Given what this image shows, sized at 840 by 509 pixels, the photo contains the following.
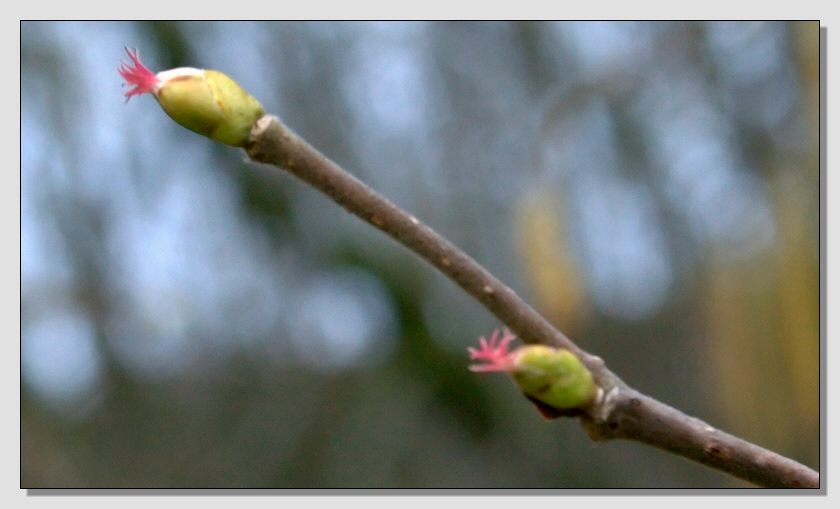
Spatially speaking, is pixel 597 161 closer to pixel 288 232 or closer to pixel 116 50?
pixel 288 232

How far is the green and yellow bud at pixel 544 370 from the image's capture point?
559 mm

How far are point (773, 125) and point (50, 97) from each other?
1.57 m

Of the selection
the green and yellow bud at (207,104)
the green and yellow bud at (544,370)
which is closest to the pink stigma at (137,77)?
the green and yellow bud at (207,104)

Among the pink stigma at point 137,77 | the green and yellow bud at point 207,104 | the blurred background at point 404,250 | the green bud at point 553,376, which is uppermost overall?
the blurred background at point 404,250

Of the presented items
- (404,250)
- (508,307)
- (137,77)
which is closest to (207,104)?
(137,77)

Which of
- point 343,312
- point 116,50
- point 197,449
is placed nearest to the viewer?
point 116,50

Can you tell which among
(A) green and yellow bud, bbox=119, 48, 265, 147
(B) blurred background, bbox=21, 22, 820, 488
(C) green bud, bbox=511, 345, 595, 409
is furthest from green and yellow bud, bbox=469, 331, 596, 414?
(B) blurred background, bbox=21, 22, 820, 488

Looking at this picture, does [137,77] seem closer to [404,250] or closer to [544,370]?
[544,370]

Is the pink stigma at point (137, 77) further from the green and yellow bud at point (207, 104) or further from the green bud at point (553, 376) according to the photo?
the green bud at point (553, 376)

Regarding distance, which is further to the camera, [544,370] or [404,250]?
[404,250]

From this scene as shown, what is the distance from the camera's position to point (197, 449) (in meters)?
2.46

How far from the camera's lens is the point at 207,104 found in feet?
1.93

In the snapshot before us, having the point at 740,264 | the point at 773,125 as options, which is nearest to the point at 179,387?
the point at 740,264

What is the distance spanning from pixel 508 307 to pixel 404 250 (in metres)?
1.47
